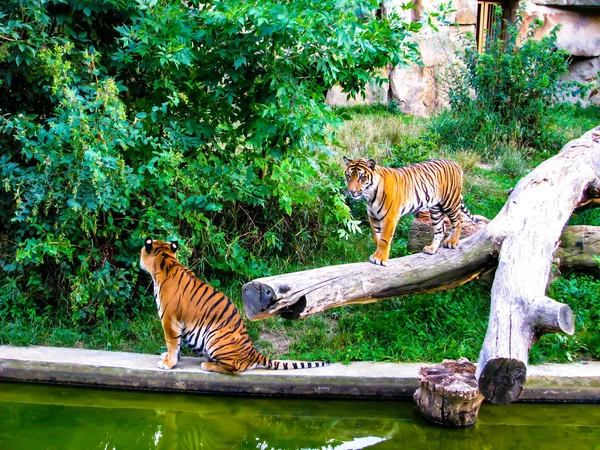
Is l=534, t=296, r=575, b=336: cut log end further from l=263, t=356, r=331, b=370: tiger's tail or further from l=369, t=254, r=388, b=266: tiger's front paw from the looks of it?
l=263, t=356, r=331, b=370: tiger's tail

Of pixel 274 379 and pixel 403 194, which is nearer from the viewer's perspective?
pixel 274 379

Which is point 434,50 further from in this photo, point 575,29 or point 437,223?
point 437,223

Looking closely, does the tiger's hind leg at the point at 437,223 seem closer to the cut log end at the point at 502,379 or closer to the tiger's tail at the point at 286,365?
the tiger's tail at the point at 286,365

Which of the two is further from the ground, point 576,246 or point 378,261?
point 378,261

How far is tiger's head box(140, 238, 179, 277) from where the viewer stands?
5.62 metres

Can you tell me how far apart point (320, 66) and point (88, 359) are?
121 inches

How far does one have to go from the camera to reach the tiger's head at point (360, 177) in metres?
5.77

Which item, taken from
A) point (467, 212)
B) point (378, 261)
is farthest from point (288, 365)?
point (467, 212)

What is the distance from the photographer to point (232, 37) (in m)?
5.95

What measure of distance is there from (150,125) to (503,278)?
350cm

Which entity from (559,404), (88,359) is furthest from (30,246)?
(559,404)

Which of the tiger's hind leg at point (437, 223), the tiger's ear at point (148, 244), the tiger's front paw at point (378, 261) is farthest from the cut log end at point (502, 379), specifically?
the tiger's ear at point (148, 244)

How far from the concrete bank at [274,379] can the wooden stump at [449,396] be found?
0.33 metres

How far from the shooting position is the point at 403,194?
5.95 m
